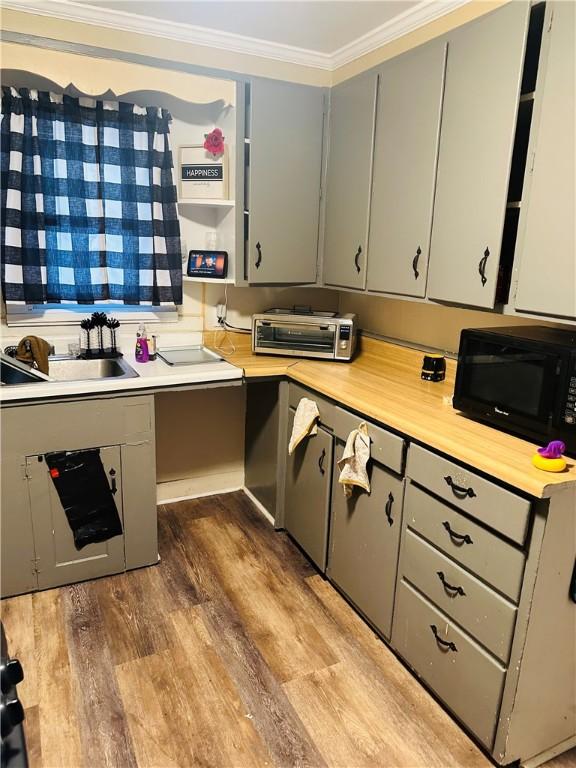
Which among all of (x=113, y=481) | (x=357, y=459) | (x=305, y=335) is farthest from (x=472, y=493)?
(x=113, y=481)

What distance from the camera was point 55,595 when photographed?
2301 mm

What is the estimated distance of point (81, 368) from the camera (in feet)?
8.61

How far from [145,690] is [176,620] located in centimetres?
37

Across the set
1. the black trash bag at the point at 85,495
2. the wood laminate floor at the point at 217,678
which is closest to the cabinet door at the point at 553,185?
the wood laminate floor at the point at 217,678

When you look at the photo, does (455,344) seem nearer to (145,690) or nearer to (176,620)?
(176,620)

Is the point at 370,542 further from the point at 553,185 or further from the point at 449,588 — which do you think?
the point at 553,185

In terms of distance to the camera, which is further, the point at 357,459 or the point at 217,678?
the point at 357,459

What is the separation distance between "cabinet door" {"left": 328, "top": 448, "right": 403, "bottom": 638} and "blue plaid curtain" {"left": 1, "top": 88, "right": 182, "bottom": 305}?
1.47 m

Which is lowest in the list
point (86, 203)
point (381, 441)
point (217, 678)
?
point (217, 678)

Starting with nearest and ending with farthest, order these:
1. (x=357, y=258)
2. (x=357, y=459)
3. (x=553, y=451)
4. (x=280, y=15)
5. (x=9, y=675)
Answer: (x=9, y=675) → (x=553, y=451) → (x=357, y=459) → (x=280, y=15) → (x=357, y=258)

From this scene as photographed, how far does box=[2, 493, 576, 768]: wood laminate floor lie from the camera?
1627 mm

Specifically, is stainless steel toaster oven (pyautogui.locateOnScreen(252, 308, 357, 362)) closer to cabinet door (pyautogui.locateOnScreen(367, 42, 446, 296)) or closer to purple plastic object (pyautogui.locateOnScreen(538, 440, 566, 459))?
cabinet door (pyautogui.locateOnScreen(367, 42, 446, 296))

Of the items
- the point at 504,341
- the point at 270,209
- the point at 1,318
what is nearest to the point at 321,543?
the point at 504,341

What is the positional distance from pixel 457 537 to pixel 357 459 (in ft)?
1.66
